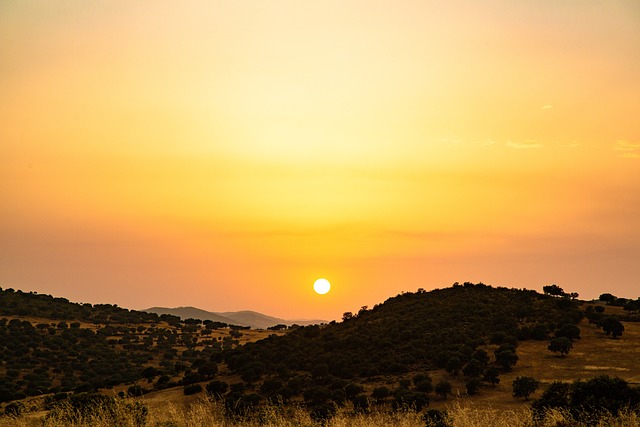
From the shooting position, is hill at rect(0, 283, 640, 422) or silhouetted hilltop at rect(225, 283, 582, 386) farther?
silhouetted hilltop at rect(225, 283, 582, 386)

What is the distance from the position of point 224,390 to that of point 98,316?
7487 cm

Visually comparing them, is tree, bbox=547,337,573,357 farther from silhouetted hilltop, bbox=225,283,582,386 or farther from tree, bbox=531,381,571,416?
tree, bbox=531,381,571,416

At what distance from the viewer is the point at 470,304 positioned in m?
80.1

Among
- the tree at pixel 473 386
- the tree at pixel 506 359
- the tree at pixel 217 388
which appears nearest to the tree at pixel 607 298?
the tree at pixel 506 359

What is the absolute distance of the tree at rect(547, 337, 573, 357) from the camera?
57531 mm

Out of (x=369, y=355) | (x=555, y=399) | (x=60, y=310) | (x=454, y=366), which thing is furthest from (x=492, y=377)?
(x=60, y=310)

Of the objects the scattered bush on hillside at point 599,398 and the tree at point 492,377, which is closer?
the scattered bush on hillside at point 599,398

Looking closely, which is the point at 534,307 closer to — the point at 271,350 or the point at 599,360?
the point at 599,360

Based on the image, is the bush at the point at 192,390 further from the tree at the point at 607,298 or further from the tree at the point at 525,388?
the tree at the point at 607,298

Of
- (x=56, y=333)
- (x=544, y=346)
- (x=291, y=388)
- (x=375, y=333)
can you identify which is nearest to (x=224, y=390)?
(x=291, y=388)

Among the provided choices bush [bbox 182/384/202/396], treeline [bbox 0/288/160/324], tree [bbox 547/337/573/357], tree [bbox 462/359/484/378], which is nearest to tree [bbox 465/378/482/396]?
tree [bbox 462/359/484/378]

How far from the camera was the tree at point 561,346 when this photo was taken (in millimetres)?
57531

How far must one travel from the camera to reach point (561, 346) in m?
57.7

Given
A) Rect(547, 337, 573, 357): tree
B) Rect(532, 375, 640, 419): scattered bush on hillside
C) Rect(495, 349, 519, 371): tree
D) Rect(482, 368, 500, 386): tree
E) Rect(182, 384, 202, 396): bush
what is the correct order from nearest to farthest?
Rect(532, 375, 640, 419): scattered bush on hillside, Rect(482, 368, 500, 386): tree, Rect(495, 349, 519, 371): tree, Rect(182, 384, 202, 396): bush, Rect(547, 337, 573, 357): tree
